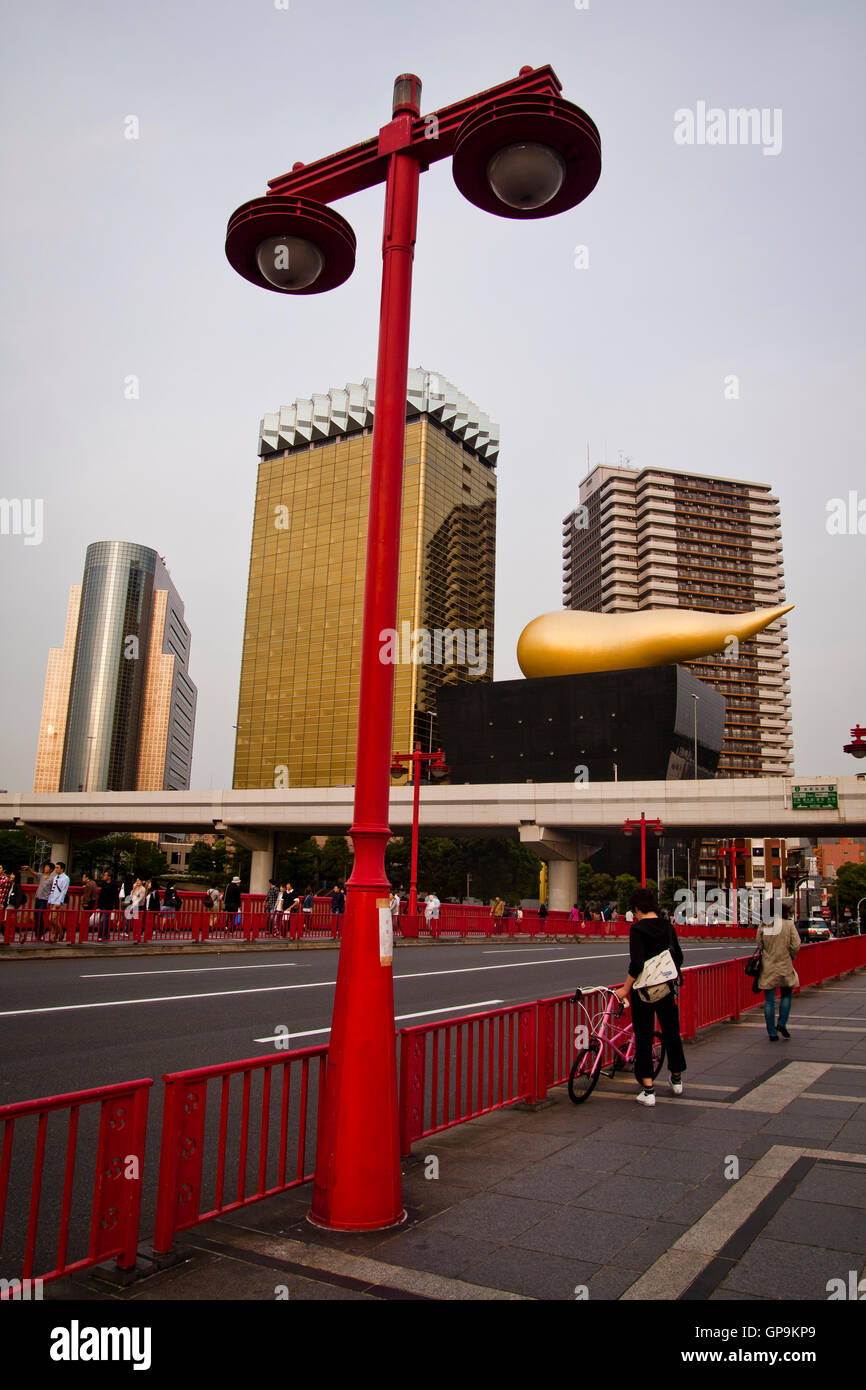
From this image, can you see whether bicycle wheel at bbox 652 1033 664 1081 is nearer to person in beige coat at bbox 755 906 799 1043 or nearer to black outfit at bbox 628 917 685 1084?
black outfit at bbox 628 917 685 1084

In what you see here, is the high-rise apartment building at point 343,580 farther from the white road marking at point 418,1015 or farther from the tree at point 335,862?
the white road marking at point 418,1015

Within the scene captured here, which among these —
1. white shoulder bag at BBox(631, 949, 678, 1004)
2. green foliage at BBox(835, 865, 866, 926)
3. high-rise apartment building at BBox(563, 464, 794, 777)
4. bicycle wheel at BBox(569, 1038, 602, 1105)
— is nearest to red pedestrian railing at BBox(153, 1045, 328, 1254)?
bicycle wheel at BBox(569, 1038, 602, 1105)

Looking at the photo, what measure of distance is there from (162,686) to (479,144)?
6948 inches

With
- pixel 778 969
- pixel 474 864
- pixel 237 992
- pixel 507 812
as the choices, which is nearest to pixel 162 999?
pixel 237 992

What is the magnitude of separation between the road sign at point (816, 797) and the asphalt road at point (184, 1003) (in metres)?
31.8

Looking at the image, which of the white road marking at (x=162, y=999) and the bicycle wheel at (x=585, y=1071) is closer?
the bicycle wheel at (x=585, y=1071)

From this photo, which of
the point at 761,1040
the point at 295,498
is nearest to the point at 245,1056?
the point at 761,1040

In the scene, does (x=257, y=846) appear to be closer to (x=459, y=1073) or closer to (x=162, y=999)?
(x=162, y=999)

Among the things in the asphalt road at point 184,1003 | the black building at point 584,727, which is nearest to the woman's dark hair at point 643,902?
the asphalt road at point 184,1003

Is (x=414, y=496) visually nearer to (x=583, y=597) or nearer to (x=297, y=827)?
(x=583, y=597)

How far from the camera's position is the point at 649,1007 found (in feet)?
25.8

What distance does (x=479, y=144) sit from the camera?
209 inches

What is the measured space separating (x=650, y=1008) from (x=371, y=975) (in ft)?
13.4

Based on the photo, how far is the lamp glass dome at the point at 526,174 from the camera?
5344 millimetres
